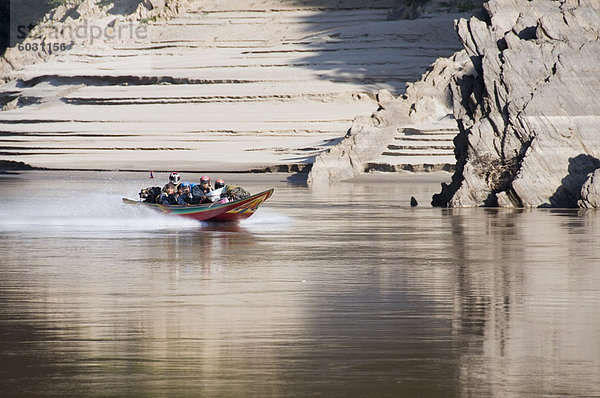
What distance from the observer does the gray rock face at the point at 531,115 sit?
115 ft

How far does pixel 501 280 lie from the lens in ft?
56.1

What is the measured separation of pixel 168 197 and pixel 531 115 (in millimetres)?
11941

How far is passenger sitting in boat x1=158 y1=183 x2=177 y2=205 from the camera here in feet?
101

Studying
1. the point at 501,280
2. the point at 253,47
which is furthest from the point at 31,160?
the point at 501,280

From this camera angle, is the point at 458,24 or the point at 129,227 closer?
the point at 129,227

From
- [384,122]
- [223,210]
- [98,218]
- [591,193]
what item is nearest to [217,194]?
[223,210]

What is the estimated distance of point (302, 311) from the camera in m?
13.8

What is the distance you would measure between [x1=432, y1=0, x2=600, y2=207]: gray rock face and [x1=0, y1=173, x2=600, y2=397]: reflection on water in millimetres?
7896

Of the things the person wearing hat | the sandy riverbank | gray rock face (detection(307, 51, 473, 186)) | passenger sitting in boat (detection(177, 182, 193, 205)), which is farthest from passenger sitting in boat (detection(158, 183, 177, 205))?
the sandy riverbank

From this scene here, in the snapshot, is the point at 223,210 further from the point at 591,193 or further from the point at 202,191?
the point at 591,193

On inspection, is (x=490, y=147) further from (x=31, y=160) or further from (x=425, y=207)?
(x=31, y=160)

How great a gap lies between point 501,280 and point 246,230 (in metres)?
11.1

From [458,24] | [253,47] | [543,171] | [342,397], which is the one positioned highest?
[253,47]

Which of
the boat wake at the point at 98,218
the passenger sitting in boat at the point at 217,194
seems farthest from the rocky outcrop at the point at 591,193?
the passenger sitting in boat at the point at 217,194
